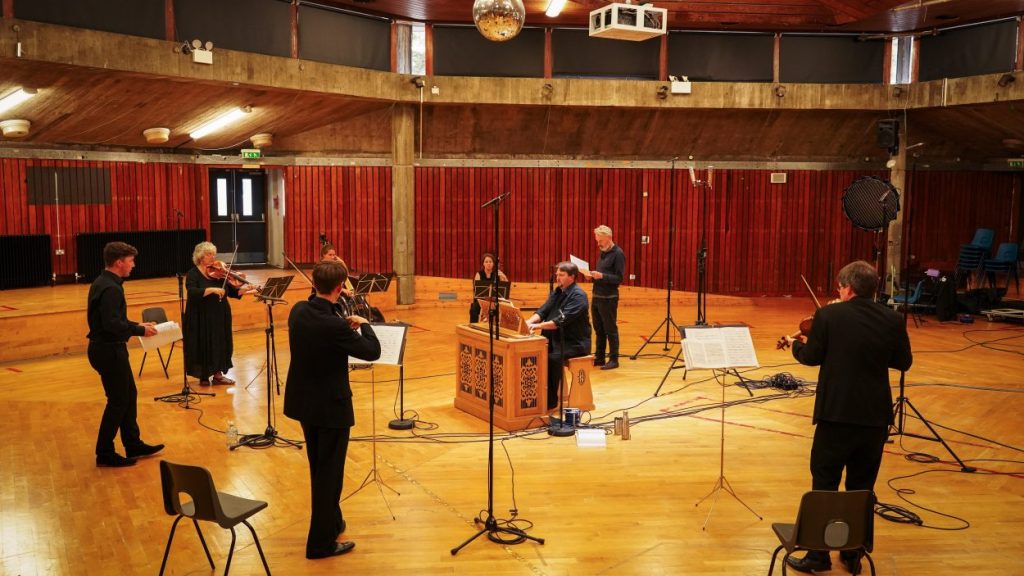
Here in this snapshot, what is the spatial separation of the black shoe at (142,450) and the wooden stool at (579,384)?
11.2 feet

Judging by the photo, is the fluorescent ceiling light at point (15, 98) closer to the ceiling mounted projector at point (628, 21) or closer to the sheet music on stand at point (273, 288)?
the sheet music on stand at point (273, 288)

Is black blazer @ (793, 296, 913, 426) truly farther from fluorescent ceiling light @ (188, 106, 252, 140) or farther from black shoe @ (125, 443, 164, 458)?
fluorescent ceiling light @ (188, 106, 252, 140)

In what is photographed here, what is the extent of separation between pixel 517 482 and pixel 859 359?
2.53 m

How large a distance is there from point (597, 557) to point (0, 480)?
416cm

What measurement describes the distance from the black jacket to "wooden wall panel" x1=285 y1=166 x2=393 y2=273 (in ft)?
28.8

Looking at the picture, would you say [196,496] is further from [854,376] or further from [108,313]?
[854,376]

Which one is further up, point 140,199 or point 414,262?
point 140,199

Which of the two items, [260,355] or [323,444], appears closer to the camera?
[323,444]

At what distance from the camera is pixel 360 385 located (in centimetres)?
866

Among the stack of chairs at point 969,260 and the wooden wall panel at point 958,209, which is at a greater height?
the wooden wall panel at point 958,209

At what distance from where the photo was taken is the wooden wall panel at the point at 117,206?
40.0 ft

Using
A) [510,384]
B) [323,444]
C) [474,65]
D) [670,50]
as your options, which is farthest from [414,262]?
[323,444]

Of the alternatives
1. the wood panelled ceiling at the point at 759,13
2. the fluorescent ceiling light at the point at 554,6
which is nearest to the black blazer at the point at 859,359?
the fluorescent ceiling light at the point at 554,6

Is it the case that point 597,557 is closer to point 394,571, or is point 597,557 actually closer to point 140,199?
point 394,571
